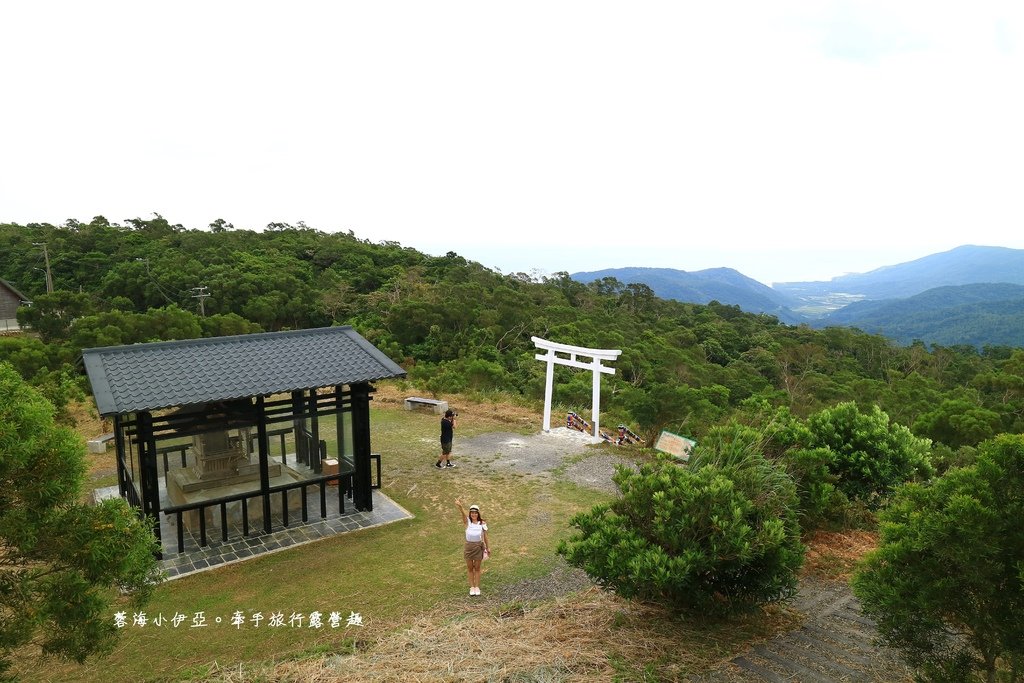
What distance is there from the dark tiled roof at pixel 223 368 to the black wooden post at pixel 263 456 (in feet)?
1.38

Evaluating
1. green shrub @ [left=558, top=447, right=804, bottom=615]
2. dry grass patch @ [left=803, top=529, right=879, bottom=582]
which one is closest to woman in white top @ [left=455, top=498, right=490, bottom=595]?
green shrub @ [left=558, top=447, right=804, bottom=615]

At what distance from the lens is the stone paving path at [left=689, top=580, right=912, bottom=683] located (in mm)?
4258

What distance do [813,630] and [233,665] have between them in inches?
185

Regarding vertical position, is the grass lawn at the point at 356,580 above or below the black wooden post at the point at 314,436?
below

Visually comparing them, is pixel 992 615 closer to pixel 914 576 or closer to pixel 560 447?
pixel 914 576

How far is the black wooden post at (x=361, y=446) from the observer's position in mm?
8398

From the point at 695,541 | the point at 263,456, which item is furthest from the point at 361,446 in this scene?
the point at 695,541

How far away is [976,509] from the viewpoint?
334 cm

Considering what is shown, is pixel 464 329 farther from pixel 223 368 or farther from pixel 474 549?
pixel 474 549

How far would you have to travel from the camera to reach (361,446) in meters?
8.45

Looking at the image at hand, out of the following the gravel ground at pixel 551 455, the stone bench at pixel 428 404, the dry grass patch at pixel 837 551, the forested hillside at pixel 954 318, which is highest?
the dry grass patch at pixel 837 551

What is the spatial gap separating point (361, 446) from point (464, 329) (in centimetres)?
1704

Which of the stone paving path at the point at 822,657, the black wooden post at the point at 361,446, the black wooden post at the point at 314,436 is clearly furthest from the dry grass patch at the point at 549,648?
the black wooden post at the point at 314,436

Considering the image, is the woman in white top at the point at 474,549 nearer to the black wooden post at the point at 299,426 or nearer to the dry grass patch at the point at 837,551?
the black wooden post at the point at 299,426
